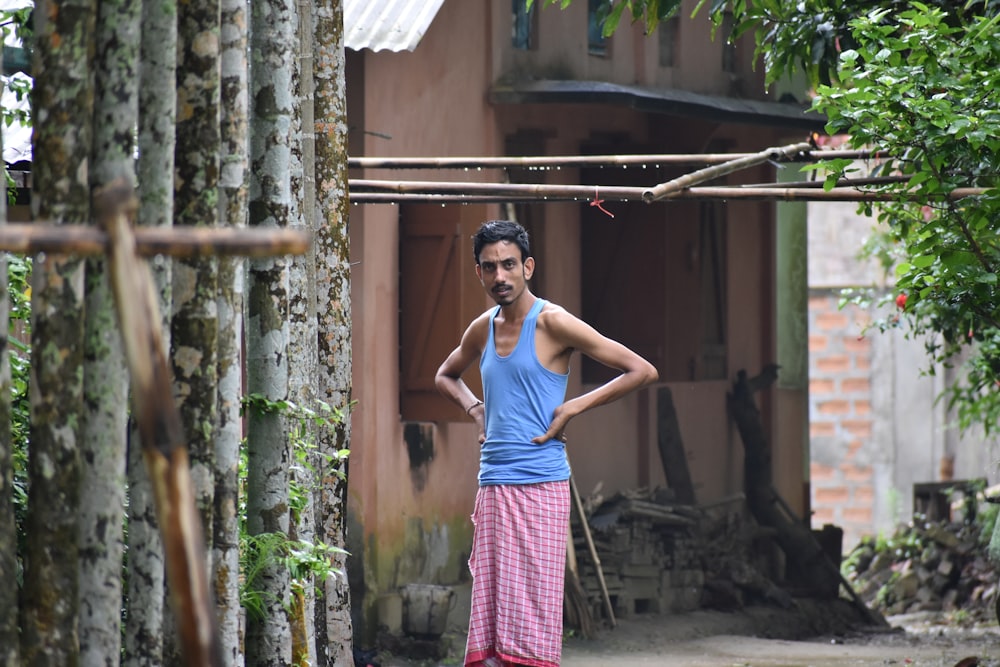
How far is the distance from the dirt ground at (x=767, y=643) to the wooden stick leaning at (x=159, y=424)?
6.27m

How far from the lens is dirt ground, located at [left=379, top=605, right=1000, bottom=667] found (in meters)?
9.06

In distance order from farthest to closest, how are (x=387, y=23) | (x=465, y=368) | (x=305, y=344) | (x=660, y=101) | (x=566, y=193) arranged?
(x=660, y=101), (x=387, y=23), (x=566, y=193), (x=465, y=368), (x=305, y=344)

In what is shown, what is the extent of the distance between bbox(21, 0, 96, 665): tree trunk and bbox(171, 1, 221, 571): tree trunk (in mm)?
443

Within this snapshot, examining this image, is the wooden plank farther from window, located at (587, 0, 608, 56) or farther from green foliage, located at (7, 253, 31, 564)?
green foliage, located at (7, 253, 31, 564)

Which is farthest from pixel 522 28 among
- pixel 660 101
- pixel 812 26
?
pixel 812 26

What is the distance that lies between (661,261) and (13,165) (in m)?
5.95

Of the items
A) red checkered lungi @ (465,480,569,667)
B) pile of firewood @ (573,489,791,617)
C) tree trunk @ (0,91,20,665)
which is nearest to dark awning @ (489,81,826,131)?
pile of firewood @ (573,489,791,617)

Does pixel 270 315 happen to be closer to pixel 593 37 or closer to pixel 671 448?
pixel 593 37

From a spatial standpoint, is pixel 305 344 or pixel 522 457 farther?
pixel 522 457

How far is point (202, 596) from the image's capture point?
2211 mm

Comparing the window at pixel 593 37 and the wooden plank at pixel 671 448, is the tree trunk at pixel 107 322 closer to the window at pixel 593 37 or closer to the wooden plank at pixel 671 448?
the window at pixel 593 37

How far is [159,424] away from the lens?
2188 millimetres

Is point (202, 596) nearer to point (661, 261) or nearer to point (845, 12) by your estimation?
Answer: point (845, 12)

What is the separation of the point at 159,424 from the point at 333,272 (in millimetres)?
3633
